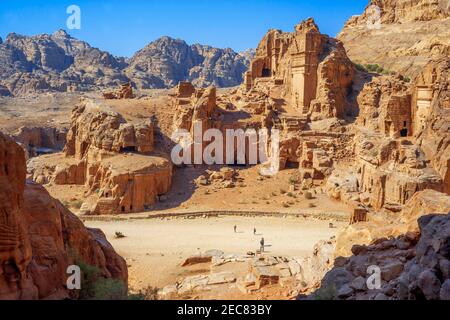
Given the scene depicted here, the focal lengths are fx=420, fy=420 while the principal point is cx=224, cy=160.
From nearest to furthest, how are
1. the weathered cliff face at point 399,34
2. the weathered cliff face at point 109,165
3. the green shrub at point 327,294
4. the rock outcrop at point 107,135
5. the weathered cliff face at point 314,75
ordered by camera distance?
the green shrub at point 327,294 < the weathered cliff face at point 109,165 < the rock outcrop at point 107,135 < the weathered cliff face at point 314,75 < the weathered cliff face at point 399,34

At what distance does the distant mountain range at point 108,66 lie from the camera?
83.6 meters

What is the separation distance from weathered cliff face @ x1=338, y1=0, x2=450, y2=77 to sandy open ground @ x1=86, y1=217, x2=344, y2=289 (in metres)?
27.0

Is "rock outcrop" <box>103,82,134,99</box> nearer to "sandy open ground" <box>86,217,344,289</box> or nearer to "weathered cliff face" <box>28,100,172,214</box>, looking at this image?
"weathered cliff face" <box>28,100,172,214</box>

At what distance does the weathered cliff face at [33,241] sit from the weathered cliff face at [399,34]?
129 ft

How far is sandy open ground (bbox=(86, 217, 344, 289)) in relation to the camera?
17.4 m

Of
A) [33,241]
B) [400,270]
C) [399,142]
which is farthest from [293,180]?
[33,241]

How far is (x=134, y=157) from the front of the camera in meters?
28.1

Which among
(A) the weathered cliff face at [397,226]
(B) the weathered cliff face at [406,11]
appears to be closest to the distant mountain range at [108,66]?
(B) the weathered cliff face at [406,11]

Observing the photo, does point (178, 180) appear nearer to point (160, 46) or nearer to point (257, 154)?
point (257, 154)

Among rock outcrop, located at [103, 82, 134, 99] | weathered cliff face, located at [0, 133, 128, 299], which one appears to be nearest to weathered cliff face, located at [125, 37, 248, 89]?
rock outcrop, located at [103, 82, 134, 99]

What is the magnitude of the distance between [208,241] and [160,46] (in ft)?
298

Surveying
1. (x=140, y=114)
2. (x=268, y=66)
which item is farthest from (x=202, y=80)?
(x=140, y=114)

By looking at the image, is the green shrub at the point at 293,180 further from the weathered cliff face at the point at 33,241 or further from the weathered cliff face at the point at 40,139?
the weathered cliff face at the point at 40,139

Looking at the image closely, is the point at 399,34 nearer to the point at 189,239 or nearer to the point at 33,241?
the point at 189,239
